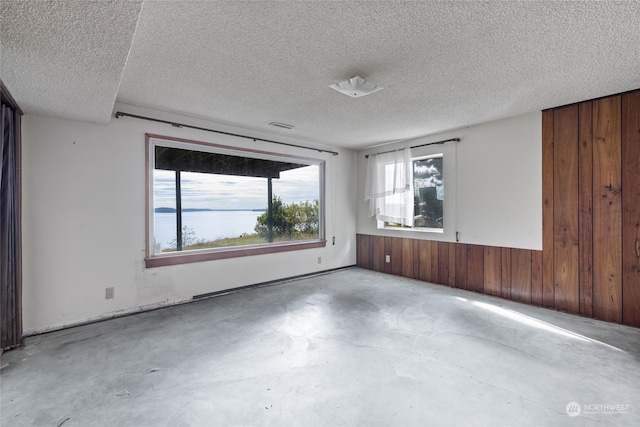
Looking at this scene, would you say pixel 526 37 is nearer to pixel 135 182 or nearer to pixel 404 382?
pixel 404 382

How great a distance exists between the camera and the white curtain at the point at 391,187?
15.4ft

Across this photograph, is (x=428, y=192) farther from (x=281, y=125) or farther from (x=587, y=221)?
(x=281, y=125)

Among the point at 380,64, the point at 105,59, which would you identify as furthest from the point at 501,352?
the point at 105,59

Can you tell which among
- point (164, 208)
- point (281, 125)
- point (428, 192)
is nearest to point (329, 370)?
point (164, 208)

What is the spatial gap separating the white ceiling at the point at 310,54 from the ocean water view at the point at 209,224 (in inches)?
52.2

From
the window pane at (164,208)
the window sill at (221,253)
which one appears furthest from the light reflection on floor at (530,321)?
the window pane at (164,208)

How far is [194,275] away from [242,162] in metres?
1.74

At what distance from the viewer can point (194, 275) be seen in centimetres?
363

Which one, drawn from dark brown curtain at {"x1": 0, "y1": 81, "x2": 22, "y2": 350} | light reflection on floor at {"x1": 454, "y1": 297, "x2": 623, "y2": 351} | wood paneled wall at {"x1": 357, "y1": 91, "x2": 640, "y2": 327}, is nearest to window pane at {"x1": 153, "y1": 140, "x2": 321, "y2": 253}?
dark brown curtain at {"x1": 0, "y1": 81, "x2": 22, "y2": 350}

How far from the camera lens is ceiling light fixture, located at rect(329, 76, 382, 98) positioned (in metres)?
2.43

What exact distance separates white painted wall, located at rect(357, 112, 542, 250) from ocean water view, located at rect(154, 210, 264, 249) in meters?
2.99

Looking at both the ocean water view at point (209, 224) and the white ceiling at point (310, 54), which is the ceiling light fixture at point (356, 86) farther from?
the ocean water view at point (209, 224)

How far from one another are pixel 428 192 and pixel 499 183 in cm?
105

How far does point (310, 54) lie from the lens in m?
2.13
